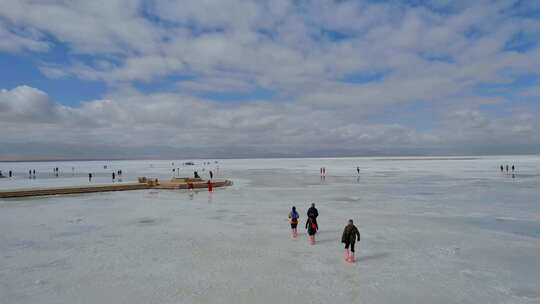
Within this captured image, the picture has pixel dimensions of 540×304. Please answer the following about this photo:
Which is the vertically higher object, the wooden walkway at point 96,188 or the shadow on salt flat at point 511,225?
the wooden walkway at point 96,188

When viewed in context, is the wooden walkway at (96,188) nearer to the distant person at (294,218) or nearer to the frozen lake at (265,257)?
the frozen lake at (265,257)

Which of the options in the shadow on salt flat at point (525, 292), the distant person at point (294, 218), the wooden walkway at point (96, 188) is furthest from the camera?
the wooden walkway at point (96, 188)

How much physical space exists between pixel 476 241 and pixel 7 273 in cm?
1344

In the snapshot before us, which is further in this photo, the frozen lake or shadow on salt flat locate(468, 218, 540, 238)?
shadow on salt flat locate(468, 218, 540, 238)

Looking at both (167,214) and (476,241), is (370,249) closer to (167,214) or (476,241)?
(476,241)

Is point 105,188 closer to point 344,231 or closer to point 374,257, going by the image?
point 344,231

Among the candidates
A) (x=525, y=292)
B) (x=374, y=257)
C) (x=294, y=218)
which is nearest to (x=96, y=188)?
(x=294, y=218)

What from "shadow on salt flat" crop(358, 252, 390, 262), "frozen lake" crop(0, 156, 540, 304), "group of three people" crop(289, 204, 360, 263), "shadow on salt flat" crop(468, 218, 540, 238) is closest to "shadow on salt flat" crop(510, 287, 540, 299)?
"frozen lake" crop(0, 156, 540, 304)

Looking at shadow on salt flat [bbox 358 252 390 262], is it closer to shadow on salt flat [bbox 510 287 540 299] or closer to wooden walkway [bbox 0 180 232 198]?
shadow on salt flat [bbox 510 287 540 299]

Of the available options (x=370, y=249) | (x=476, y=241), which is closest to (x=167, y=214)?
(x=370, y=249)

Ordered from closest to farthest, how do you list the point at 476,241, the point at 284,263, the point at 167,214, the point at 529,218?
the point at 284,263 < the point at 476,241 < the point at 529,218 < the point at 167,214

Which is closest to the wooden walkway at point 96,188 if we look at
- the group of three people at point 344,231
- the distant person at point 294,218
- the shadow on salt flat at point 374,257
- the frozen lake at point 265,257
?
the frozen lake at point 265,257

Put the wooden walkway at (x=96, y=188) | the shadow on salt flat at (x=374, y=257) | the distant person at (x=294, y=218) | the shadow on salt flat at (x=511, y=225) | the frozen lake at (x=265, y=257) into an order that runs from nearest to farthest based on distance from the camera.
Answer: the frozen lake at (x=265, y=257) → the shadow on salt flat at (x=374, y=257) → the distant person at (x=294, y=218) → the shadow on salt flat at (x=511, y=225) → the wooden walkway at (x=96, y=188)

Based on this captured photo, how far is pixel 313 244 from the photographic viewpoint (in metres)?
10.5
